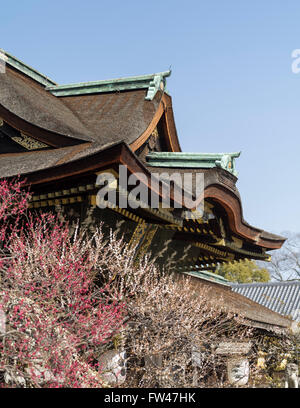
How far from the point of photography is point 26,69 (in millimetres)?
12789

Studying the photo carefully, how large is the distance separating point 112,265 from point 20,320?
5.66ft

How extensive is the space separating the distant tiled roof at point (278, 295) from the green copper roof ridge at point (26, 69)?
21.4 m

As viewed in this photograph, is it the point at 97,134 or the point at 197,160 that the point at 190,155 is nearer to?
the point at 197,160

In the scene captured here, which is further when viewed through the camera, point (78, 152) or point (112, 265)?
point (78, 152)

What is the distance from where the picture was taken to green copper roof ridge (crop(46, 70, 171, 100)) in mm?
11618

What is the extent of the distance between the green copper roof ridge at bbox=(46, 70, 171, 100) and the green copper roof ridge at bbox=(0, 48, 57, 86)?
296mm

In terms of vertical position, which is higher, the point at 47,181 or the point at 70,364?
the point at 47,181

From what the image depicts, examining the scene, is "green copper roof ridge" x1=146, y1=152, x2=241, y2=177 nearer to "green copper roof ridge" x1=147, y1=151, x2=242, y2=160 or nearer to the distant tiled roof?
"green copper roof ridge" x1=147, y1=151, x2=242, y2=160

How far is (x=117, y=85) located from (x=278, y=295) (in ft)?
75.8

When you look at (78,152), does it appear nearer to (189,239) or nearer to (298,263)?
(189,239)

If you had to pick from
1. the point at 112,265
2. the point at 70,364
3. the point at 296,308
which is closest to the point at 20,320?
the point at 70,364

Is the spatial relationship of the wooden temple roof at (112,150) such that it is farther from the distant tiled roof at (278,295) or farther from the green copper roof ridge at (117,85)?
the distant tiled roof at (278,295)
